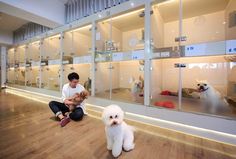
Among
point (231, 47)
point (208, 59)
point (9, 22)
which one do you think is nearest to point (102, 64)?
point (208, 59)

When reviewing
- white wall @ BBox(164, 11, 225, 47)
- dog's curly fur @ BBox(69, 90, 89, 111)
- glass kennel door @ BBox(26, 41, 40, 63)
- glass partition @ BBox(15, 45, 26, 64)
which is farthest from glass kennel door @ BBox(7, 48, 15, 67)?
white wall @ BBox(164, 11, 225, 47)

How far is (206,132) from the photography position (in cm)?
173

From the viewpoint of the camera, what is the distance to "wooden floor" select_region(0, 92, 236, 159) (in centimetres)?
134

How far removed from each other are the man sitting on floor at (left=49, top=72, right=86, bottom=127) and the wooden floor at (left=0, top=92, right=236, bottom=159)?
215 mm

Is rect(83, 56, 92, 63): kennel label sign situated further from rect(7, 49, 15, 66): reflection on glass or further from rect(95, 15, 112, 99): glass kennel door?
rect(7, 49, 15, 66): reflection on glass

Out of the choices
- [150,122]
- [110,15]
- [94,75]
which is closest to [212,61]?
[150,122]

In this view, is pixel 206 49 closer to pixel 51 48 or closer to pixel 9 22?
pixel 51 48

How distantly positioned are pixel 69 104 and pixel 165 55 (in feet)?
5.80

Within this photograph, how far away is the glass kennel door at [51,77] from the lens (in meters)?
3.96

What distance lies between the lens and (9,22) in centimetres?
481

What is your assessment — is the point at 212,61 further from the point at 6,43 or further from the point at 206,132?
the point at 6,43

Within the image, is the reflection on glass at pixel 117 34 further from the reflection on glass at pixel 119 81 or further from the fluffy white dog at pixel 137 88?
the fluffy white dog at pixel 137 88

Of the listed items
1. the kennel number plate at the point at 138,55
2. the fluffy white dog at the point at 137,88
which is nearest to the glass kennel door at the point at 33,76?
the fluffy white dog at the point at 137,88

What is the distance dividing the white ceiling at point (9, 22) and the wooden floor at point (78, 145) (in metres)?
3.97
